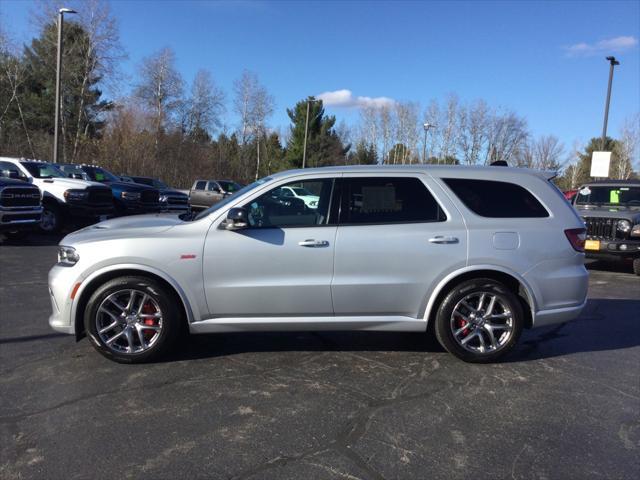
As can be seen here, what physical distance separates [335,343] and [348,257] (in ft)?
4.06

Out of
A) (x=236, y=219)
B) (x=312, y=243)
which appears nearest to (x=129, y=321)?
(x=236, y=219)

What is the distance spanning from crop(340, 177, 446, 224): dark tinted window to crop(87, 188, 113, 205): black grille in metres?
11.3

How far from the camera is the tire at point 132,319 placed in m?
4.34

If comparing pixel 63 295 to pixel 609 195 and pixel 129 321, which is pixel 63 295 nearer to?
pixel 129 321

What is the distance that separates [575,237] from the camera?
4.59 m

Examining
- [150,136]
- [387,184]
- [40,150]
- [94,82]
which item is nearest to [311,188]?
[387,184]

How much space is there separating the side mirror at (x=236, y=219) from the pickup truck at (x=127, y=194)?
1388 cm

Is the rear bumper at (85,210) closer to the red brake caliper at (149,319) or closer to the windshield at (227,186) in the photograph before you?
the red brake caliper at (149,319)

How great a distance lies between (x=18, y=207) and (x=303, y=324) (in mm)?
9800

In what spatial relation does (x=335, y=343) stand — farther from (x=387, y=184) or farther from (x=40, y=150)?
(x=40, y=150)

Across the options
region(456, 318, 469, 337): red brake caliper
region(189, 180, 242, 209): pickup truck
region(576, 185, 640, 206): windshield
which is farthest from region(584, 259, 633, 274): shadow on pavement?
region(189, 180, 242, 209): pickup truck

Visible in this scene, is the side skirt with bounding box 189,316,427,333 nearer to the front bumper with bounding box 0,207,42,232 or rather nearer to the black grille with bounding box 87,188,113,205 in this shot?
the front bumper with bounding box 0,207,42,232

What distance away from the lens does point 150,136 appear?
1494 inches

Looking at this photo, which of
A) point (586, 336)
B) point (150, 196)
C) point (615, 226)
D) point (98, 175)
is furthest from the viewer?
point (98, 175)
